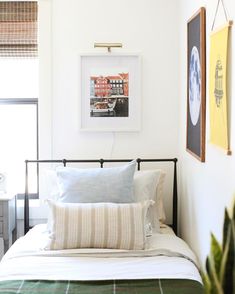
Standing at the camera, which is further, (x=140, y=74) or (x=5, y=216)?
(x=140, y=74)

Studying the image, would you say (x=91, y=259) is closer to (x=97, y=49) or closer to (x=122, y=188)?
(x=122, y=188)

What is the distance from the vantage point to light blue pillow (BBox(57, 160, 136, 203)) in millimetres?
3074

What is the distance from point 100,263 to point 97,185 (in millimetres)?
627

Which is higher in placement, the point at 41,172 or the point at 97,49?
the point at 97,49

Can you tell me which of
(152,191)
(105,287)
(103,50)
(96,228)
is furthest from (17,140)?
(105,287)

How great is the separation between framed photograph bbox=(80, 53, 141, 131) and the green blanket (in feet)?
4.92

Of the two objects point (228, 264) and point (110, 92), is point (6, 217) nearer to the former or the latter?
point (110, 92)

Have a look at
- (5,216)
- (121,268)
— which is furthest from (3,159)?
(121,268)

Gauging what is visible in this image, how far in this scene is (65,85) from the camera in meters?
3.64

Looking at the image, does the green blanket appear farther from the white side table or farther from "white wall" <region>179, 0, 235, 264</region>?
the white side table

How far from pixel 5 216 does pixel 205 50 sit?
177 centimetres

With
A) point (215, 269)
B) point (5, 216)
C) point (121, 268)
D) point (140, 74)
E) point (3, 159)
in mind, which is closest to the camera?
point (215, 269)

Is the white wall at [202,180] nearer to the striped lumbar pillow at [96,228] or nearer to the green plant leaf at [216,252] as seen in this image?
the striped lumbar pillow at [96,228]

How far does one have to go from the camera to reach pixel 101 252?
2.73m
